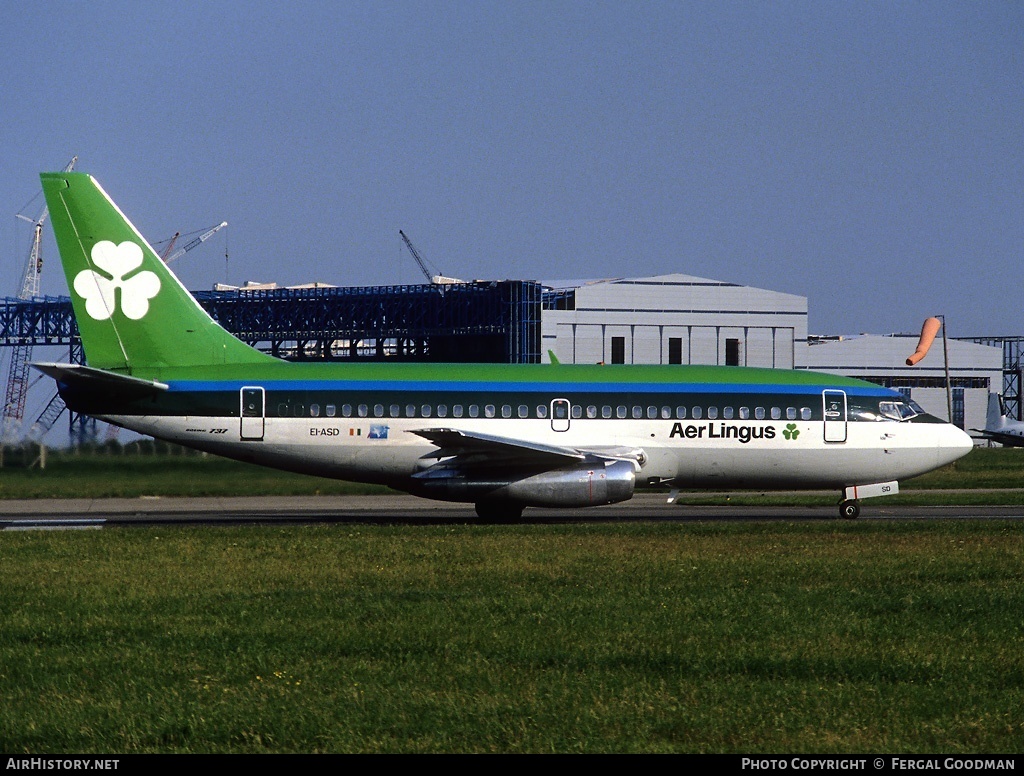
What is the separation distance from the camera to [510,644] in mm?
12742

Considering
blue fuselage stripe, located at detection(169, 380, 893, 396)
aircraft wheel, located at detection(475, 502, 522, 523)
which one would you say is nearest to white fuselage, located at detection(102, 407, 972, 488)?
blue fuselage stripe, located at detection(169, 380, 893, 396)

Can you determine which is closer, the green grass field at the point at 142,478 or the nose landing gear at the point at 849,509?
the nose landing gear at the point at 849,509

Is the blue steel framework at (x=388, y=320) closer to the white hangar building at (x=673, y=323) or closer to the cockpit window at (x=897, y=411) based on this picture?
the white hangar building at (x=673, y=323)

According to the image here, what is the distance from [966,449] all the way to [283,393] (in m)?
16.8

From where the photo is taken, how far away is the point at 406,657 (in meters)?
12.1

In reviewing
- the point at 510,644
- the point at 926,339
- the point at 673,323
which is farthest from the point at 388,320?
the point at 510,644

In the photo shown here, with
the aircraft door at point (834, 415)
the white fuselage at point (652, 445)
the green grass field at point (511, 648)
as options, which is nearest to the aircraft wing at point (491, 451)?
the white fuselage at point (652, 445)

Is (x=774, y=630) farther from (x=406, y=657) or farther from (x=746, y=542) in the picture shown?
(x=746, y=542)

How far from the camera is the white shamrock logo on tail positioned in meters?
29.0

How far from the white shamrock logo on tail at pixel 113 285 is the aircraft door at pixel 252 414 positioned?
3.23 m

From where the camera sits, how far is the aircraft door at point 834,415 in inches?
1193

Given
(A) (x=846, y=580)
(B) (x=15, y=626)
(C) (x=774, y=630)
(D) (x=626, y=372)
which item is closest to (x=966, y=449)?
(D) (x=626, y=372)

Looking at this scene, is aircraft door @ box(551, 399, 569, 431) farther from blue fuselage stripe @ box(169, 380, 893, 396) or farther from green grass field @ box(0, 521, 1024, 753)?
green grass field @ box(0, 521, 1024, 753)

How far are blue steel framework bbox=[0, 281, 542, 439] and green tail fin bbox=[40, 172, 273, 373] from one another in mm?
58517
